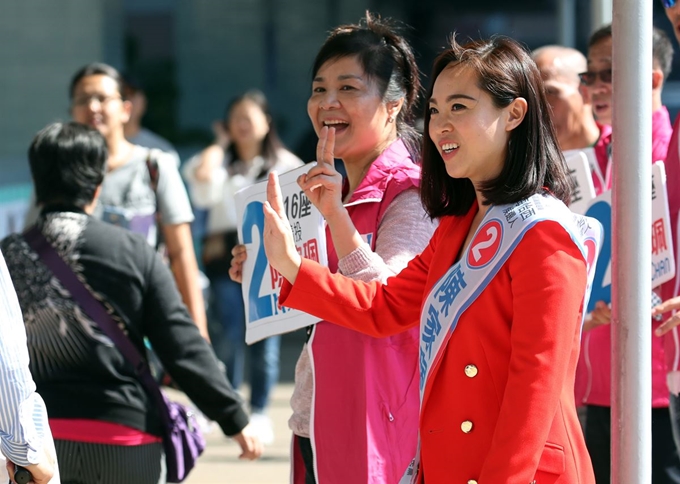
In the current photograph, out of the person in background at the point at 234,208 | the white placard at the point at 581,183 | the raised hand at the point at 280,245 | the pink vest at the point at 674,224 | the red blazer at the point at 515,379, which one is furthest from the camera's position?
the person in background at the point at 234,208

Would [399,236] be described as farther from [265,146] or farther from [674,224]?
[265,146]

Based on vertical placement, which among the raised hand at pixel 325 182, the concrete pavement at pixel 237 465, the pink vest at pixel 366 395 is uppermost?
the raised hand at pixel 325 182

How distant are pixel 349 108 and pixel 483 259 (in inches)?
36.9

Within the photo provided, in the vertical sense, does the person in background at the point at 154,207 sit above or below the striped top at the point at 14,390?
above

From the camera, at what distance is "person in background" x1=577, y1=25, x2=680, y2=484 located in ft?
12.1

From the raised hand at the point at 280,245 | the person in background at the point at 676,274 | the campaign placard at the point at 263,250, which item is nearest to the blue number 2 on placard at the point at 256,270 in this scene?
the campaign placard at the point at 263,250

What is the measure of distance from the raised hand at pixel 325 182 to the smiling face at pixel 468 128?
16.2 inches

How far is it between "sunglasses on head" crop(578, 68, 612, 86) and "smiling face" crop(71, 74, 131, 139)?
211cm

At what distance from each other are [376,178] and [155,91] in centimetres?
990

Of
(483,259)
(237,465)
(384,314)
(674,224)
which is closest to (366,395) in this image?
(384,314)

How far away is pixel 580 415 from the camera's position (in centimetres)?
397

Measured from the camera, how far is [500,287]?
251cm

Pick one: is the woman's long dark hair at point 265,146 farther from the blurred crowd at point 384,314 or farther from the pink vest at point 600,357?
the pink vest at point 600,357

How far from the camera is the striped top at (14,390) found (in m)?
2.52
